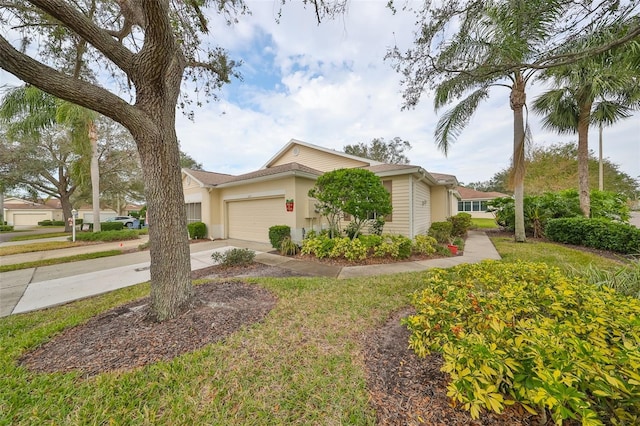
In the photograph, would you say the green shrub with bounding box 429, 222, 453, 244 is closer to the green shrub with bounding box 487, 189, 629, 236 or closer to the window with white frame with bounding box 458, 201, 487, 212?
the green shrub with bounding box 487, 189, 629, 236

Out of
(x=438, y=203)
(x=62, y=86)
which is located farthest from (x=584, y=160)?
(x=62, y=86)

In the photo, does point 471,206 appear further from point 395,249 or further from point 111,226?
point 111,226

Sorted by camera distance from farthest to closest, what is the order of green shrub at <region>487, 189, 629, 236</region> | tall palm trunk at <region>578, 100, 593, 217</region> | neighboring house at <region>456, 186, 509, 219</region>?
neighboring house at <region>456, 186, 509, 219</region>
green shrub at <region>487, 189, 629, 236</region>
tall palm trunk at <region>578, 100, 593, 217</region>

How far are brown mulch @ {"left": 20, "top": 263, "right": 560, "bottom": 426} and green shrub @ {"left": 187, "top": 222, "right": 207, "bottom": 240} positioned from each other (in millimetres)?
8777

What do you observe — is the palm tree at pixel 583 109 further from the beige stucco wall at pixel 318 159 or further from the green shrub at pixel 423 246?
the beige stucco wall at pixel 318 159

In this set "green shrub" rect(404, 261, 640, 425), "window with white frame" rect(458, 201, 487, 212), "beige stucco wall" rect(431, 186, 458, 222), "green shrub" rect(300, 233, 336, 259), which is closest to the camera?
"green shrub" rect(404, 261, 640, 425)

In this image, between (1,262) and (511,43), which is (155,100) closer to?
(511,43)

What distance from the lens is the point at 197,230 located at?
39.7 ft

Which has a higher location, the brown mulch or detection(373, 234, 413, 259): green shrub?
detection(373, 234, 413, 259): green shrub

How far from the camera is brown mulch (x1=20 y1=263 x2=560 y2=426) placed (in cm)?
176

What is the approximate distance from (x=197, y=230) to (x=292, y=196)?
648 cm

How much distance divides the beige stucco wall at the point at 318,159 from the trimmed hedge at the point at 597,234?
8.34 m

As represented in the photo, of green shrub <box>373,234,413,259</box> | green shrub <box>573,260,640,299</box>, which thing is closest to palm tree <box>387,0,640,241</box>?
green shrub <box>573,260,640,299</box>

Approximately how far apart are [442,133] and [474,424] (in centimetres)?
1013
